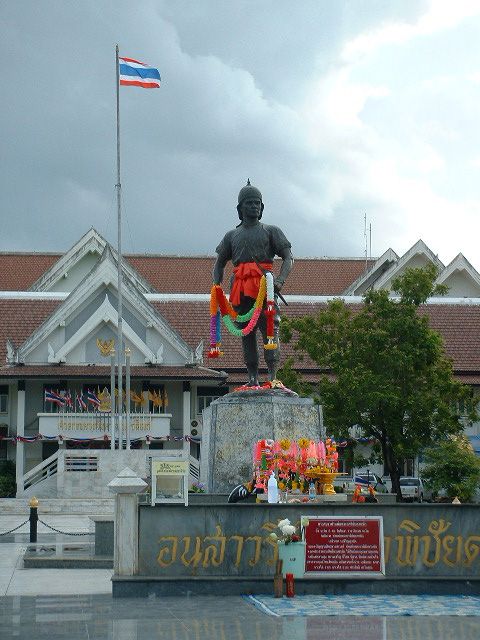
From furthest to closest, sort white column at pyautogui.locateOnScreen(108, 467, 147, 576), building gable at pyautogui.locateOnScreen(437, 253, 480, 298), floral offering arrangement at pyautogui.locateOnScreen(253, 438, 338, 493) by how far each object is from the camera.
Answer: building gable at pyautogui.locateOnScreen(437, 253, 480, 298) → floral offering arrangement at pyautogui.locateOnScreen(253, 438, 338, 493) → white column at pyautogui.locateOnScreen(108, 467, 147, 576)

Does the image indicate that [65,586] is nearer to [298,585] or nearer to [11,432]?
[298,585]

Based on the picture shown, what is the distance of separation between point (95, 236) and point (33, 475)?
16.6m

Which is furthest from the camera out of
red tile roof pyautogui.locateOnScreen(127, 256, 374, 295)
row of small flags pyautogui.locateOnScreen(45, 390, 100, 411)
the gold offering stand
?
red tile roof pyautogui.locateOnScreen(127, 256, 374, 295)

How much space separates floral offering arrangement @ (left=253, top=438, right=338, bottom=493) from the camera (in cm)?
1638

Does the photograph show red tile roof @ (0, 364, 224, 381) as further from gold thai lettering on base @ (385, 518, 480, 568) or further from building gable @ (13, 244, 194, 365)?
gold thai lettering on base @ (385, 518, 480, 568)

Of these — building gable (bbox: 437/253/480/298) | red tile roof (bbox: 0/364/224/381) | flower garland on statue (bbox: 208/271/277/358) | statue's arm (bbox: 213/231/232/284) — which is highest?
building gable (bbox: 437/253/480/298)

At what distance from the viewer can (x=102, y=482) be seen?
38375mm

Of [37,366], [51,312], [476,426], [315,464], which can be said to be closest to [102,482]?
[37,366]

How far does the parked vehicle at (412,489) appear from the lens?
131 feet

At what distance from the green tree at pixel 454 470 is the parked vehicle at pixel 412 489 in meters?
5.40

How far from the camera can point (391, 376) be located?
33.8m

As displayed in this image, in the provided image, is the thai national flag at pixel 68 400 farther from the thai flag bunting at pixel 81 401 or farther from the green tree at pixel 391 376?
the green tree at pixel 391 376

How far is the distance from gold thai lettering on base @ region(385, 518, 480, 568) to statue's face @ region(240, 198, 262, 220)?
628 cm

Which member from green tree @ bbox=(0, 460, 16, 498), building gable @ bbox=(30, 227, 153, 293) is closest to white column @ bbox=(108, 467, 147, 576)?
green tree @ bbox=(0, 460, 16, 498)
